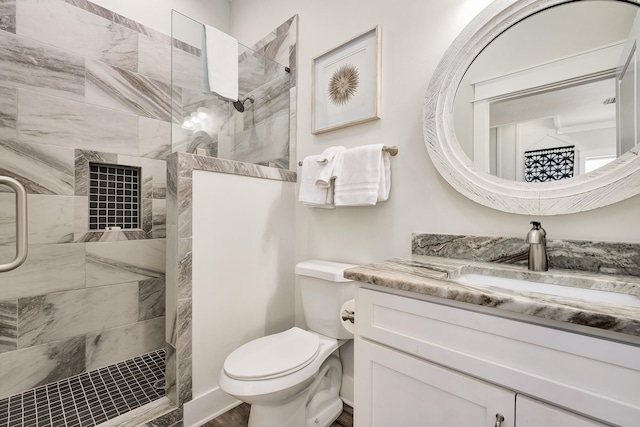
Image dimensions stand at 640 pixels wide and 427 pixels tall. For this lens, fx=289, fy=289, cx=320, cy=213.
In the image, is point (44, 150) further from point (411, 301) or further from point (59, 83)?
point (411, 301)

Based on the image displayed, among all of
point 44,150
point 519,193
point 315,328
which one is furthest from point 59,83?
point 519,193

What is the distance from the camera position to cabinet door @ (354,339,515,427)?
29.3 inches

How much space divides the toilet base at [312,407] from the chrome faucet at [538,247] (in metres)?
1.09

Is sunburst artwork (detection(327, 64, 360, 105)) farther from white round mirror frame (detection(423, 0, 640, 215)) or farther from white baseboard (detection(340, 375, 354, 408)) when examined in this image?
white baseboard (detection(340, 375, 354, 408))

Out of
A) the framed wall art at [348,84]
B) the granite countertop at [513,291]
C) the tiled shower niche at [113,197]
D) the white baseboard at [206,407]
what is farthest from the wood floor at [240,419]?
the framed wall art at [348,84]

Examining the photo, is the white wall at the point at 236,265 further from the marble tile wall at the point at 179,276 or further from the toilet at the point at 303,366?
the toilet at the point at 303,366

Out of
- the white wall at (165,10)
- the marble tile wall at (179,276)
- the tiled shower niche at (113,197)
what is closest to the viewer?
the marble tile wall at (179,276)

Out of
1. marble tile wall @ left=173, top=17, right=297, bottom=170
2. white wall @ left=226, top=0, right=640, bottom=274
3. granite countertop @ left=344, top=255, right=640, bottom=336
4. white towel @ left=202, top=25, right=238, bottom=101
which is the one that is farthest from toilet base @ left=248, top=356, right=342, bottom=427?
white towel @ left=202, top=25, right=238, bottom=101

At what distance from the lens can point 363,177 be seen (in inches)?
57.0

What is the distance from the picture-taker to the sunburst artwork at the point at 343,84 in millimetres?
1660

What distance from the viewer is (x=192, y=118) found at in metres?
1.61

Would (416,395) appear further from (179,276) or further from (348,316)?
(179,276)

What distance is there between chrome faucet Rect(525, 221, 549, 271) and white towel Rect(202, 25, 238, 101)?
1.66 m

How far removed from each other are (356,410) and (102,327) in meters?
1.80
